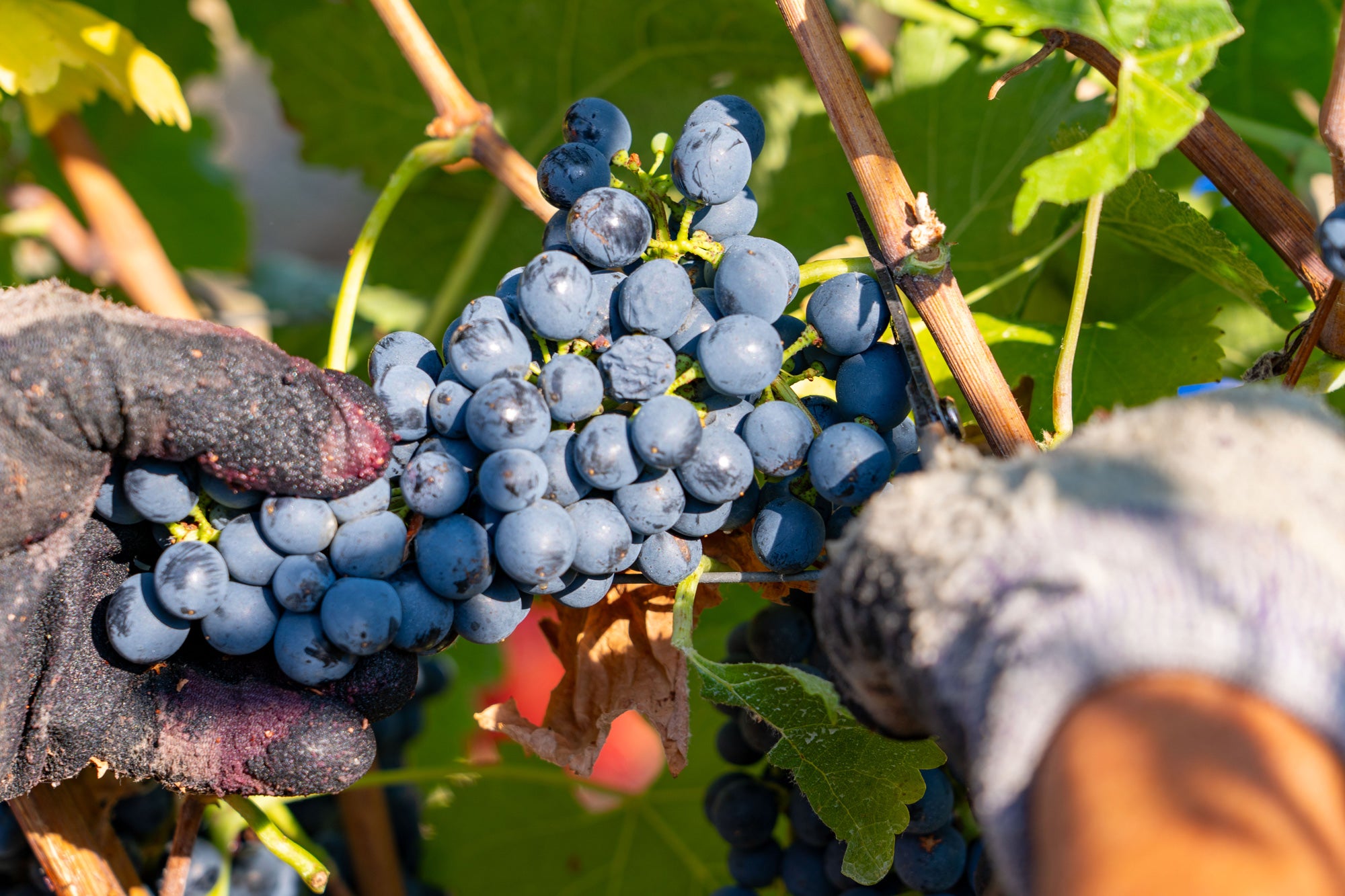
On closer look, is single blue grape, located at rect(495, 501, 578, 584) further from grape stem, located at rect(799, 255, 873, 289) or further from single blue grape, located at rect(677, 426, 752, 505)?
grape stem, located at rect(799, 255, 873, 289)

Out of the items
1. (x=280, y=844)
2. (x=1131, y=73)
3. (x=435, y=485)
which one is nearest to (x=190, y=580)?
(x=435, y=485)

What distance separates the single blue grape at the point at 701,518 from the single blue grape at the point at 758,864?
476 millimetres

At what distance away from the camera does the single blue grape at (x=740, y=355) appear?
0.56 m

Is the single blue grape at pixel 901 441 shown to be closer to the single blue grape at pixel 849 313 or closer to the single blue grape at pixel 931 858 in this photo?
the single blue grape at pixel 849 313

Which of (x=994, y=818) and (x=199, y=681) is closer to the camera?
(x=994, y=818)

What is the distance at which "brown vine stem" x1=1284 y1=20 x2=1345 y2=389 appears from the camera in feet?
1.94

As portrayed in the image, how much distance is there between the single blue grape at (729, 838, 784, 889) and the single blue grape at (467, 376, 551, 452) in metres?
0.57

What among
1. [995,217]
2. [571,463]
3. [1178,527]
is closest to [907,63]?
[995,217]

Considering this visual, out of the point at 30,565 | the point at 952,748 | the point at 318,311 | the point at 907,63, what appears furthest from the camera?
the point at 318,311

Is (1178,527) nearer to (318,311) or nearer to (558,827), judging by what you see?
(558,827)

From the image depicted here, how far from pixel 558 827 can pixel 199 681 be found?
2.66 ft

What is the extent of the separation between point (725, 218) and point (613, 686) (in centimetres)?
34

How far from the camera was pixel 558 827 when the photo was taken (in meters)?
1.34

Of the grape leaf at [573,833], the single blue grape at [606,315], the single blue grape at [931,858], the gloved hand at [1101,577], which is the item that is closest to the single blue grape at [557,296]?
the single blue grape at [606,315]
